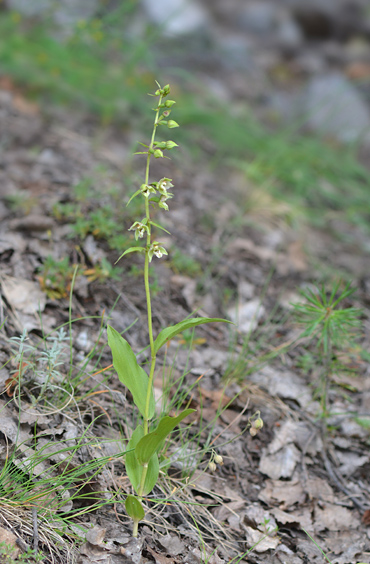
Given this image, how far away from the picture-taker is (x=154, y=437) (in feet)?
4.17

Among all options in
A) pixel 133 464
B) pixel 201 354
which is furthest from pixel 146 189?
pixel 201 354

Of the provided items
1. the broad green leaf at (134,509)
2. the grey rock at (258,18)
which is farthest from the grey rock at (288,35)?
the broad green leaf at (134,509)

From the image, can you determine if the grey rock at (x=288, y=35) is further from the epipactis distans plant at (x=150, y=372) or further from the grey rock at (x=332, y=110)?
the epipactis distans plant at (x=150, y=372)

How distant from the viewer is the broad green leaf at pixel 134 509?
1291 millimetres

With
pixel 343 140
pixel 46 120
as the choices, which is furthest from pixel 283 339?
pixel 343 140

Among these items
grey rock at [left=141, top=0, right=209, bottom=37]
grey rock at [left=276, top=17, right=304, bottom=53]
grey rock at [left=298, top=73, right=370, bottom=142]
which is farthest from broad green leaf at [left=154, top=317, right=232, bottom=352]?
grey rock at [left=276, top=17, right=304, bottom=53]

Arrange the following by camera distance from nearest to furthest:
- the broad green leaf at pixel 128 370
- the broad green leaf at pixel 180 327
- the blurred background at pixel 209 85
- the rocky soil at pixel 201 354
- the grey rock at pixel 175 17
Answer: the broad green leaf at pixel 180 327
the broad green leaf at pixel 128 370
the rocky soil at pixel 201 354
the blurred background at pixel 209 85
the grey rock at pixel 175 17

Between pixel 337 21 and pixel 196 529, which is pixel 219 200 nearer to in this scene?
pixel 196 529

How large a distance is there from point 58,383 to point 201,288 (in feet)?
3.61

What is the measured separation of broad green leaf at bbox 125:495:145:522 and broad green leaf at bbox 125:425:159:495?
71 mm

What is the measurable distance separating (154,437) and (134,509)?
0.24 meters

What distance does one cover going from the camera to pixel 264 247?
3.16 m

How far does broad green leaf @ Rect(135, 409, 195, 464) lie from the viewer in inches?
49.1

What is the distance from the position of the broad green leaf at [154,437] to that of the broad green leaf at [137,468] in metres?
0.04
